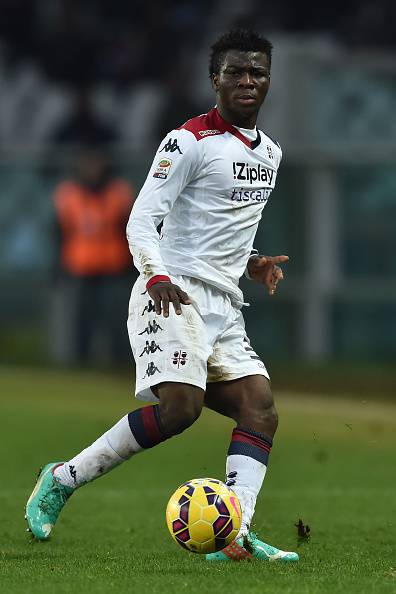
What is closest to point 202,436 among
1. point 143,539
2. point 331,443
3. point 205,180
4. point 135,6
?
point 331,443

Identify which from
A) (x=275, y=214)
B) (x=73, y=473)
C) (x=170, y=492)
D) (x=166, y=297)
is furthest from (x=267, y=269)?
(x=275, y=214)

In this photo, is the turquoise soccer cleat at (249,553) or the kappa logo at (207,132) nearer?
the turquoise soccer cleat at (249,553)

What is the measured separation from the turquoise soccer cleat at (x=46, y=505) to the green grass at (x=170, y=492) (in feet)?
0.39

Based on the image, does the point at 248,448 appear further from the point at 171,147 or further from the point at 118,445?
the point at 171,147

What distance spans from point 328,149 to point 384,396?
4652 mm

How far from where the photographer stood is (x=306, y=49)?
19484mm

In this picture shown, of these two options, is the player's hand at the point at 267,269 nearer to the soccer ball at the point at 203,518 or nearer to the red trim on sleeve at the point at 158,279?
the red trim on sleeve at the point at 158,279

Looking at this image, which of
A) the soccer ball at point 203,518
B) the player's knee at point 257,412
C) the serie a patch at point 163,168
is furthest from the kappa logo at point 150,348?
the serie a patch at point 163,168

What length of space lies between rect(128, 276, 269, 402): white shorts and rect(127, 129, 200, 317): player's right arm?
224mm

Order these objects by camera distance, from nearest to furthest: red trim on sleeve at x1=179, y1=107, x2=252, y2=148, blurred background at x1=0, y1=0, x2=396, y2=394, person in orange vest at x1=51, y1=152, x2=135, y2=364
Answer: red trim on sleeve at x1=179, y1=107, x2=252, y2=148
person in orange vest at x1=51, y1=152, x2=135, y2=364
blurred background at x1=0, y1=0, x2=396, y2=394

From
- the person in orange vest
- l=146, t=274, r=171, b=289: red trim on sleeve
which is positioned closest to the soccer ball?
l=146, t=274, r=171, b=289: red trim on sleeve

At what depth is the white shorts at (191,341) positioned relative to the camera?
22.4 feet

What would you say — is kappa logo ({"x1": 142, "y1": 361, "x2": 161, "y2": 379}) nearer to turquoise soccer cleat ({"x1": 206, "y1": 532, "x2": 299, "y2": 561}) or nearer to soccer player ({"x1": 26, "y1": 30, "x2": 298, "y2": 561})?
soccer player ({"x1": 26, "y1": 30, "x2": 298, "y2": 561})

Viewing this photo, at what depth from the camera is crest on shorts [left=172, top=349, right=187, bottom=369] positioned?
6812 mm
